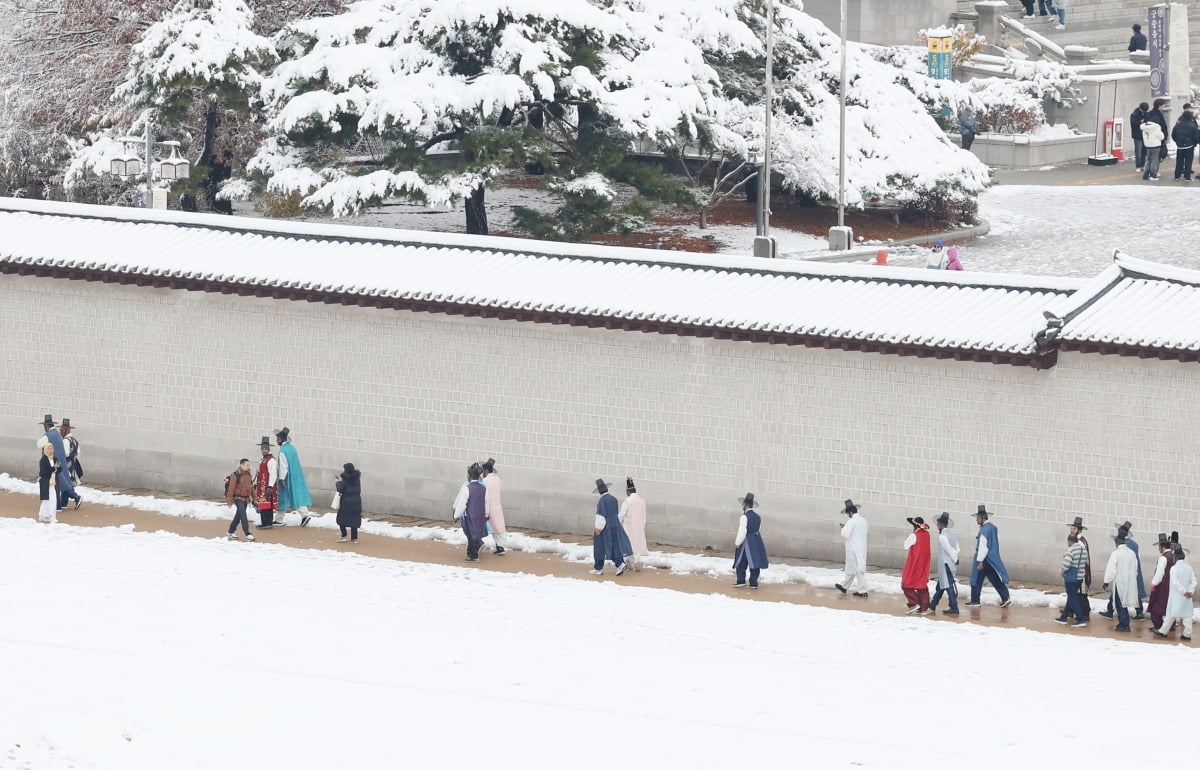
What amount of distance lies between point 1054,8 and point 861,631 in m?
35.4

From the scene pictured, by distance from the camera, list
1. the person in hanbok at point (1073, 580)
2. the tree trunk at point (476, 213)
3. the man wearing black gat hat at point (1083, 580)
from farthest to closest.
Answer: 1. the tree trunk at point (476, 213)
2. the man wearing black gat hat at point (1083, 580)
3. the person in hanbok at point (1073, 580)

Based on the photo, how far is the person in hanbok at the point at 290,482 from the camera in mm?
24578

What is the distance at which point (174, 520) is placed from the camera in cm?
2500

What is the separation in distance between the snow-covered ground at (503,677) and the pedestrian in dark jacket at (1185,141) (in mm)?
23689

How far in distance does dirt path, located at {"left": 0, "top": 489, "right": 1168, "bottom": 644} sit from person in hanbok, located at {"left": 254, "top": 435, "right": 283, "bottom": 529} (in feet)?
0.95

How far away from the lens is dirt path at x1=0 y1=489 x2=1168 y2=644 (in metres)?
21.5

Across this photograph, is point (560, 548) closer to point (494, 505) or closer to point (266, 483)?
point (494, 505)

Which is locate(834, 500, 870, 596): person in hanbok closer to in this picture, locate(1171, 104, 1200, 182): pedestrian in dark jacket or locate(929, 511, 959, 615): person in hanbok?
locate(929, 511, 959, 615): person in hanbok

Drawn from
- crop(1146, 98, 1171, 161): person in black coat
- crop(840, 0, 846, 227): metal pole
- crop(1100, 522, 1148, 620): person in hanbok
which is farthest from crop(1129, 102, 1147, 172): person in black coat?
crop(1100, 522, 1148, 620): person in hanbok

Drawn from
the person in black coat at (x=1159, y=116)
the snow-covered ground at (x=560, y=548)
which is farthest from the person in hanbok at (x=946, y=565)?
the person in black coat at (x=1159, y=116)

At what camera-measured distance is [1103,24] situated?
52438 millimetres

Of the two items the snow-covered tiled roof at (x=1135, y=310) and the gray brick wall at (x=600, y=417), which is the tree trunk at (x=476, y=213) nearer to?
the gray brick wall at (x=600, y=417)

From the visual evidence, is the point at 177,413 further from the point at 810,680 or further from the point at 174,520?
the point at 810,680

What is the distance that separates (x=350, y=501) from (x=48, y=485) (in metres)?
3.90
